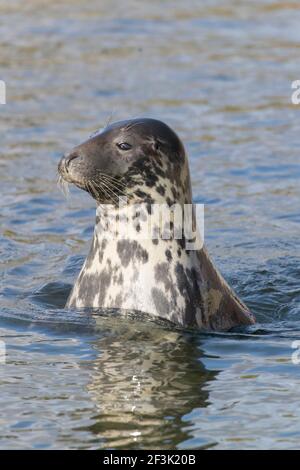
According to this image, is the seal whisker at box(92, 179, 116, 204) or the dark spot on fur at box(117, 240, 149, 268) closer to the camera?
the seal whisker at box(92, 179, 116, 204)

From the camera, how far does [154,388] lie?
25.0ft

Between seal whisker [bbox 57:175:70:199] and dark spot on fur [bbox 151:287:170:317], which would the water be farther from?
seal whisker [bbox 57:175:70:199]

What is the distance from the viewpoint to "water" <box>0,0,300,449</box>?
23.6 ft

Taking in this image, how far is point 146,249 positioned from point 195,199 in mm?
4315

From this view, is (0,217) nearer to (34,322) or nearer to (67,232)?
(67,232)

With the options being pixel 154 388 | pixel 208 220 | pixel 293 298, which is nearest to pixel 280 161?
pixel 208 220

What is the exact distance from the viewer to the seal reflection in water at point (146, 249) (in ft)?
28.1

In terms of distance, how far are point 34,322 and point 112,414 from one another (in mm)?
2074

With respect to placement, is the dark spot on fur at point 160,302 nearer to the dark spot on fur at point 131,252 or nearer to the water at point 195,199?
the water at point 195,199

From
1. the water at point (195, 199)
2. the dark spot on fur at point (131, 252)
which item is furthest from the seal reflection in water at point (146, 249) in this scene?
the water at point (195, 199)

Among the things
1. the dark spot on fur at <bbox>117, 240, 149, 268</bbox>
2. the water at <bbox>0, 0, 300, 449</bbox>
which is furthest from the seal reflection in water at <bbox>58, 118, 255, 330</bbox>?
the water at <bbox>0, 0, 300, 449</bbox>

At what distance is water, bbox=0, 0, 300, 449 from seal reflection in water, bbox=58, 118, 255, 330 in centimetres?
16

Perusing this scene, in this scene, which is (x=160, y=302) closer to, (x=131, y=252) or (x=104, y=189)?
(x=131, y=252)

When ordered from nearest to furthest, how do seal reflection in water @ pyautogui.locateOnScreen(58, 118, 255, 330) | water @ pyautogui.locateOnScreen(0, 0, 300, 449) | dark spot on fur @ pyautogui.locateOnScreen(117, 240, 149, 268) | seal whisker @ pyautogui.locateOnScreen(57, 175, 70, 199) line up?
water @ pyautogui.locateOnScreen(0, 0, 300, 449) → seal whisker @ pyautogui.locateOnScreen(57, 175, 70, 199) → seal reflection in water @ pyautogui.locateOnScreen(58, 118, 255, 330) → dark spot on fur @ pyautogui.locateOnScreen(117, 240, 149, 268)
